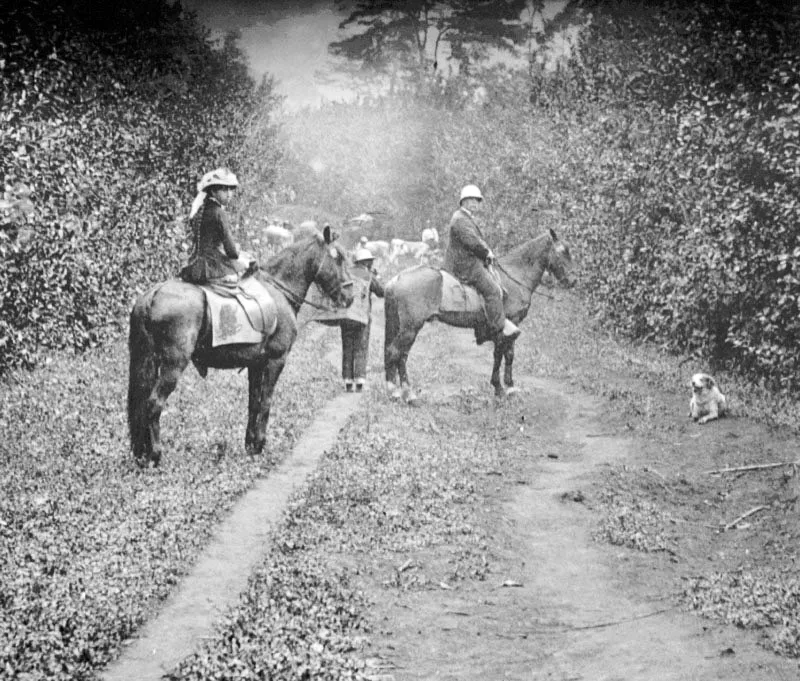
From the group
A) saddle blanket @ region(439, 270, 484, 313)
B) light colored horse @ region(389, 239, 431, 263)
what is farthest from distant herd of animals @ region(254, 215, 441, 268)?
saddle blanket @ region(439, 270, 484, 313)

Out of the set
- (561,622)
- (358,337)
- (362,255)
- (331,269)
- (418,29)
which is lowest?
(561,622)

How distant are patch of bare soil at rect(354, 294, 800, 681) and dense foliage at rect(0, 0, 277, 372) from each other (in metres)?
5.55

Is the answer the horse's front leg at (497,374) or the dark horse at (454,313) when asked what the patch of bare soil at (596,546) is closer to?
the horse's front leg at (497,374)

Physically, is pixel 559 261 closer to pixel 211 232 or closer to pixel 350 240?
pixel 350 240

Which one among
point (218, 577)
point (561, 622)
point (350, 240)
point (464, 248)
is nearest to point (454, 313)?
point (464, 248)

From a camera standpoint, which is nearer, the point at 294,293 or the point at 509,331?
the point at 294,293

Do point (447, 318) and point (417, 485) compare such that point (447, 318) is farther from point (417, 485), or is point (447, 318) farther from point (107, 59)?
point (107, 59)

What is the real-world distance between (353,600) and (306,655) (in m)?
1.07

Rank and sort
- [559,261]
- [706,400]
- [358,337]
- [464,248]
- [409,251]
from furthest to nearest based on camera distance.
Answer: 1. [409,251]
2. [559,261]
3. [464,248]
4. [358,337]
5. [706,400]

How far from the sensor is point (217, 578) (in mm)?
7676

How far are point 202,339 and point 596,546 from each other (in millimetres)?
5185

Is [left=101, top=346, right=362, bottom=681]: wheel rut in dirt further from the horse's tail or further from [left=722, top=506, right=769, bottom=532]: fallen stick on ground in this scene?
[left=722, top=506, right=769, bottom=532]: fallen stick on ground

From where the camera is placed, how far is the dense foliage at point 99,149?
12.8 m

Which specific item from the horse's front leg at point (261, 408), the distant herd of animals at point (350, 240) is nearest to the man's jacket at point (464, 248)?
the distant herd of animals at point (350, 240)
